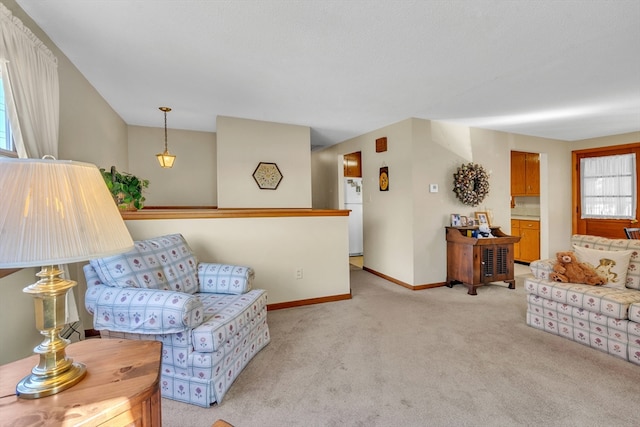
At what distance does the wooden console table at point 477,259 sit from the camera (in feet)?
12.4

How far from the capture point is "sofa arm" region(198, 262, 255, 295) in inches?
92.6

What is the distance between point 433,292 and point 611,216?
3.77m

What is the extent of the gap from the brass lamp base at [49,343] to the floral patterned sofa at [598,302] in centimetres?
319

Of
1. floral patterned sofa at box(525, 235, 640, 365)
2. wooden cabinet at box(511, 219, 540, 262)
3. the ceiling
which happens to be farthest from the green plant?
wooden cabinet at box(511, 219, 540, 262)

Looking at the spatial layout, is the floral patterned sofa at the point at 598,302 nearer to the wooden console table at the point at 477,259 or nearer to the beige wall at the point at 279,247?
the wooden console table at the point at 477,259

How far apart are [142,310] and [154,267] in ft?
1.54

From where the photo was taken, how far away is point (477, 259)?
3.80 metres

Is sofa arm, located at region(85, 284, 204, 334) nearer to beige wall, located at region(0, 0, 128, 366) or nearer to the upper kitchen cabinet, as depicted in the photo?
beige wall, located at region(0, 0, 128, 366)

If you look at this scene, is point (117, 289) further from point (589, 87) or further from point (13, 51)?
point (589, 87)

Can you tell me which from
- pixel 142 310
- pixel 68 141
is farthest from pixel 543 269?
pixel 68 141

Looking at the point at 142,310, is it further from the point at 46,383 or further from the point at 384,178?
the point at 384,178

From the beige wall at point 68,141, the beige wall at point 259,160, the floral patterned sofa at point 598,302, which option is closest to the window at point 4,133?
the beige wall at point 68,141

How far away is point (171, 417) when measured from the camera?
5.35 ft

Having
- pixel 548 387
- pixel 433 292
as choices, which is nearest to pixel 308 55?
pixel 548 387
